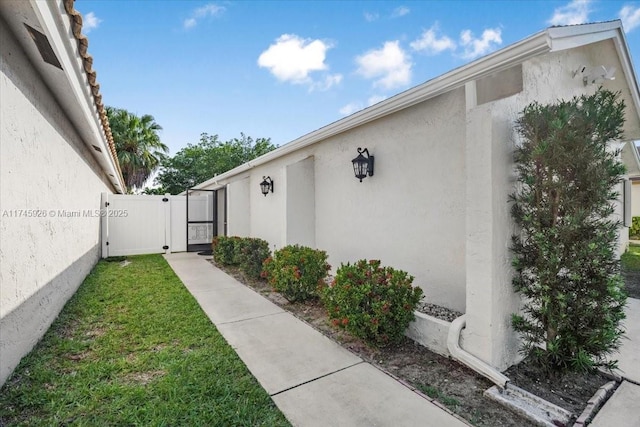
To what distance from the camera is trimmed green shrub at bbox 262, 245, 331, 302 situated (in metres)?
5.76

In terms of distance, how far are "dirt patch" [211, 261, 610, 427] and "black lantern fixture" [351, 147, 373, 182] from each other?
2.77 meters

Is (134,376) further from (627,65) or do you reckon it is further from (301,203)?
(627,65)

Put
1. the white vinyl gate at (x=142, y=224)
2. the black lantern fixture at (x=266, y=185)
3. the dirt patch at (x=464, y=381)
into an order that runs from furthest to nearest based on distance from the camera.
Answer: the white vinyl gate at (x=142, y=224)
the black lantern fixture at (x=266, y=185)
the dirt patch at (x=464, y=381)

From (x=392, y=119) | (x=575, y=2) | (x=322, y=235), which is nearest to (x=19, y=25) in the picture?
(x=392, y=119)

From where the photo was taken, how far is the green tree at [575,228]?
120 inches

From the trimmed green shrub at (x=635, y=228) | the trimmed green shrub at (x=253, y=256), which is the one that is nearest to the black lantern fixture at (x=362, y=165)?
the trimmed green shrub at (x=253, y=256)

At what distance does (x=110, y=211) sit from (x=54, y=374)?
9805 millimetres

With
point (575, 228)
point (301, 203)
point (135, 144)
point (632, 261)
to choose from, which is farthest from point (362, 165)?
point (135, 144)

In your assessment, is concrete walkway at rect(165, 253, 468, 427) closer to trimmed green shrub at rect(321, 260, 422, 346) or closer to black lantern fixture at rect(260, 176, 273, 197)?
trimmed green shrub at rect(321, 260, 422, 346)

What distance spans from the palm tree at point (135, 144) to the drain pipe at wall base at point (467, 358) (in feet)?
85.9

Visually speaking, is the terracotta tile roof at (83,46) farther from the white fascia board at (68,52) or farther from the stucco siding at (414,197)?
the stucco siding at (414,197)

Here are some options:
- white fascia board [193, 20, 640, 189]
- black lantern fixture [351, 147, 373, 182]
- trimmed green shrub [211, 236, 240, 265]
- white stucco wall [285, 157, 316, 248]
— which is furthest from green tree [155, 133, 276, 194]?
white fascia board [193, 20, 640, 189]

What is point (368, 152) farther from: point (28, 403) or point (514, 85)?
point (28, 403)

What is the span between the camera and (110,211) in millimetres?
11555
